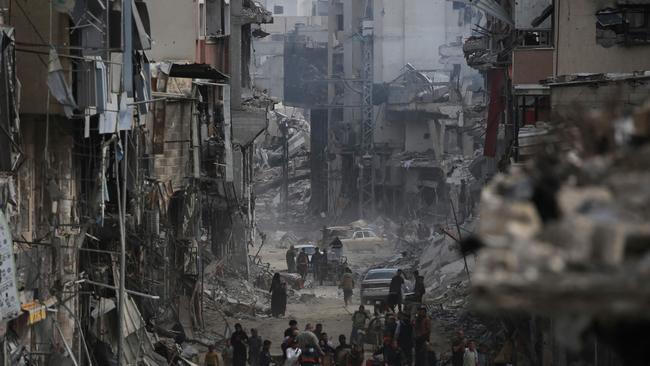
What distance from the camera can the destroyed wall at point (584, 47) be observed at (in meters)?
26.2

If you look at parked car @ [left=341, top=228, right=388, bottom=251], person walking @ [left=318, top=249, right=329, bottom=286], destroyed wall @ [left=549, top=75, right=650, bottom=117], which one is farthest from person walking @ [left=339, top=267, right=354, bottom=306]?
parked car @ [left=341, top=228, right=388, bottom=251]

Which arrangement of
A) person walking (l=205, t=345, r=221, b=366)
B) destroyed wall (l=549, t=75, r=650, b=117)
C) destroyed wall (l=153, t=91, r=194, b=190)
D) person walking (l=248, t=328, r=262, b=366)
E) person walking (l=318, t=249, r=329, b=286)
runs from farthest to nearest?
person walking (l=318, t=249, r=329, b=286) < destroyed wall (l=153, t=91, r=194, b=190) < person walking (l=248, t=328, r=262, b=366) < person walking (l=205, t=345, r=221, b=366) < destroyed wall (l=549, t=75, r=650, b=117)

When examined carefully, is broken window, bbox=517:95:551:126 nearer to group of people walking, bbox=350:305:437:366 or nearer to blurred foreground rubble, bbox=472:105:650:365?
group of people walking, bbox=350:305:437:366

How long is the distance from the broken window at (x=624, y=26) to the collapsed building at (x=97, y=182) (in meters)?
8.14

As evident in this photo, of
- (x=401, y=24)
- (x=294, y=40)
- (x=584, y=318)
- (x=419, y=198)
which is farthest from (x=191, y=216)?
(x=294, y=40)

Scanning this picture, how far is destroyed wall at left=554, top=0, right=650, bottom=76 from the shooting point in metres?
26.2

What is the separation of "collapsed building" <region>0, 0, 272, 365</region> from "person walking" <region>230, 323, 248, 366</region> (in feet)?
4.61

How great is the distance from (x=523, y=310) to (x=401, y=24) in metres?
77.1

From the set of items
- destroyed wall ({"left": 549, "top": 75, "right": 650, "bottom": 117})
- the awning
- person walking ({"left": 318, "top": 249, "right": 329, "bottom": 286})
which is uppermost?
the awning

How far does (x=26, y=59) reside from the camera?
64.0 ft

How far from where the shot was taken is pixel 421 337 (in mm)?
26438

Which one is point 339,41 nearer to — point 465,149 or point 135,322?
point 465,149

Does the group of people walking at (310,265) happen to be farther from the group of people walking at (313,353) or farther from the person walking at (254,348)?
the group of people walking at (313,353)

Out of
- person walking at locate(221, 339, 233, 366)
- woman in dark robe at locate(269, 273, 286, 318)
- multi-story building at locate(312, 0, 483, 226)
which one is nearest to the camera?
person walking at locate(221, 339, 233, 366)
